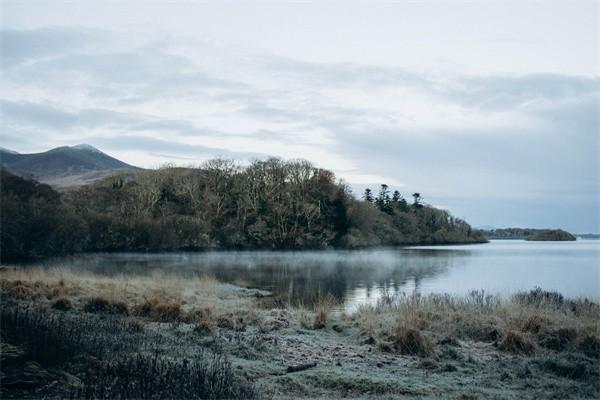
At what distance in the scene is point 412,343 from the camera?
13227mm

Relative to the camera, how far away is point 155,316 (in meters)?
15.7

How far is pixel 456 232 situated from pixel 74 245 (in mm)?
102591

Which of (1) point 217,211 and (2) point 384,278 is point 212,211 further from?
(2) point 384,278

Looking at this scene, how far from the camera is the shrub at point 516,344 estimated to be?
Result: 13.6 meters

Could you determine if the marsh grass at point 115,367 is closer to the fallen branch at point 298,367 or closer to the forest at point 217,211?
the fallen branch at point 298,367

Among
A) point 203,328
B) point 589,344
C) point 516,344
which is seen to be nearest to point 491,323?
point 516,344

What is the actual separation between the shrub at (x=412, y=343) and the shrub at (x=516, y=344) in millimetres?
2137

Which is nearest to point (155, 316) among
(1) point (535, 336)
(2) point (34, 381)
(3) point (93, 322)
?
(3) point (93, 322)

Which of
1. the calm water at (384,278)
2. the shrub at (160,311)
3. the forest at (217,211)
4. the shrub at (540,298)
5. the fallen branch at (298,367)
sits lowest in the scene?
the calm water at (384,278)

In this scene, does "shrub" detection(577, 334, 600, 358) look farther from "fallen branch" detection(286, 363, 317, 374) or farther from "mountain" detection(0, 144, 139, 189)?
"mountain" detection(0, 144, 139, 189)

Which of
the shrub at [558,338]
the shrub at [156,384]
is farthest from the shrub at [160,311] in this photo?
the shrub at [558,338]

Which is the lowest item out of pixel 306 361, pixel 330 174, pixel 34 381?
pixel 306 361

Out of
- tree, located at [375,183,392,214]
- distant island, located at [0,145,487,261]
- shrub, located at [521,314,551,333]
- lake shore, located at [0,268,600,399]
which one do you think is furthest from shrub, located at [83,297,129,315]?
tree, located at [375,183,392,214]

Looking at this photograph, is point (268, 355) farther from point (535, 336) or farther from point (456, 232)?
point (456, 232)
